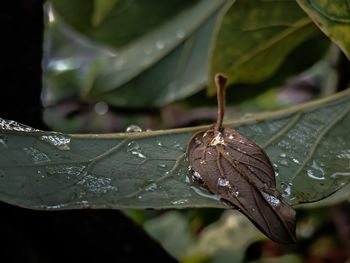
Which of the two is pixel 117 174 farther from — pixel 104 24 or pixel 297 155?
pixel 104 24

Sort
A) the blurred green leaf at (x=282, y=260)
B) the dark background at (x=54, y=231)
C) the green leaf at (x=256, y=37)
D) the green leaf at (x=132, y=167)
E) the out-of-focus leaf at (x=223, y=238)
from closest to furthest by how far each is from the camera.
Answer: the green leaf at (x=132, y=167) < the dark background at (x=54, y=231) < the green leaf at (x=256, y=37) < the blurred green leaf at (x=282, y=260) < the out-of-focus leaf at (x=223, y=238)

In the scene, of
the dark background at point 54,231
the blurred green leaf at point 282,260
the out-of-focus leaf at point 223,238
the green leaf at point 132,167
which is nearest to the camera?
the green leaf at point 132,167

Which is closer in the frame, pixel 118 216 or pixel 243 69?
pixel 118 216

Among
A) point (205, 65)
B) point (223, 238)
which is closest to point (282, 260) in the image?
point (223, 238)

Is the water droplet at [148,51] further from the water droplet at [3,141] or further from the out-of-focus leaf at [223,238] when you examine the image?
the water droplet at [3,141]

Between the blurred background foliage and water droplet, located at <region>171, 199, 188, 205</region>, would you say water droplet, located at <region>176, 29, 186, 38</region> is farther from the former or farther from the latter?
water droplet, located at <region>171, 199, 188, 205</region>

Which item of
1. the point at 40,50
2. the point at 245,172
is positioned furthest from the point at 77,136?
the point at 40,50

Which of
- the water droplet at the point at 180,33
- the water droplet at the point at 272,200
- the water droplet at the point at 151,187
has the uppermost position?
the water droplet at the point at 180,33

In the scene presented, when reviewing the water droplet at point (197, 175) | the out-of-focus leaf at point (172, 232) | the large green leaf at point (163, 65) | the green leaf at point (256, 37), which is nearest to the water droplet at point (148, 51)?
the large green leaf at point (163, 65)
